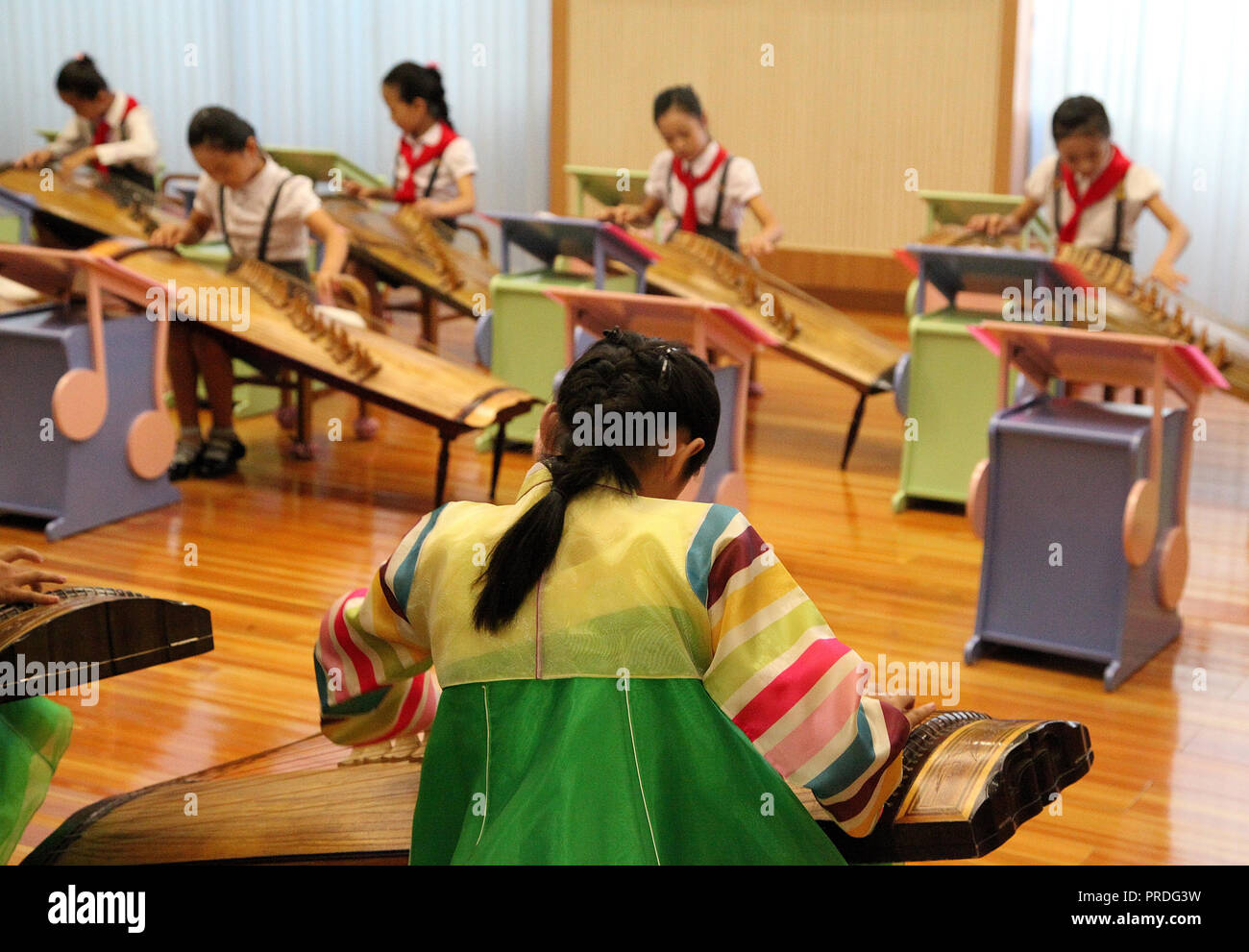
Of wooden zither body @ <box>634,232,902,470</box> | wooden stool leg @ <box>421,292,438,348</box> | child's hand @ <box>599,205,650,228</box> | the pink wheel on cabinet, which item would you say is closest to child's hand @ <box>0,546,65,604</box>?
the pink wheel on cabinet

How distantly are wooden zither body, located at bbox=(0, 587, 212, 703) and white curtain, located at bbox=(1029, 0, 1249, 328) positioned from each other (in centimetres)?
651

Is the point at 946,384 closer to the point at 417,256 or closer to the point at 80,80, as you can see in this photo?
the point at 417,256

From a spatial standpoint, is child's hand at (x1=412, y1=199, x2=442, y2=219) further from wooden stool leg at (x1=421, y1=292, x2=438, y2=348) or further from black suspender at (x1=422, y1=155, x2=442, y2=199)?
wooden stool leg at (x1=421, y1=292, x2=438, y2=348)

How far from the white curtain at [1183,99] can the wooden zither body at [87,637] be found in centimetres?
651

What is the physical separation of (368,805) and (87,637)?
40 centimetres

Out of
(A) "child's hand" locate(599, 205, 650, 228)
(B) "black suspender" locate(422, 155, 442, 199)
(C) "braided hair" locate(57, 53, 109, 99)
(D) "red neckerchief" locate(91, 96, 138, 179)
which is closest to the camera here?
(A) "child's hand" locate(599, 205, 650, 228)

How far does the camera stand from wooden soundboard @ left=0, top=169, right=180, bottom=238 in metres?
5.92

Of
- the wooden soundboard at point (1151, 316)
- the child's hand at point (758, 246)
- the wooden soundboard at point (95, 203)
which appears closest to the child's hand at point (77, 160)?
the wooden soundboard at point (95, 203)

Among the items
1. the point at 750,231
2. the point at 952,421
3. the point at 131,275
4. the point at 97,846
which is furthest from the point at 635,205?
the point at 97,846

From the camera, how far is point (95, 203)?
6023mm

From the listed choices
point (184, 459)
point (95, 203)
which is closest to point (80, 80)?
point (95, 203)

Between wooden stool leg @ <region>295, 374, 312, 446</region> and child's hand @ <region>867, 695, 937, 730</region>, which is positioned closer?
child's hand @ <region>867, 695, 937, 730</region>

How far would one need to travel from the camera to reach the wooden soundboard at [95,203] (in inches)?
233

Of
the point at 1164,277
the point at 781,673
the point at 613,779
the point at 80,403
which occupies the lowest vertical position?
the point at 80,403
